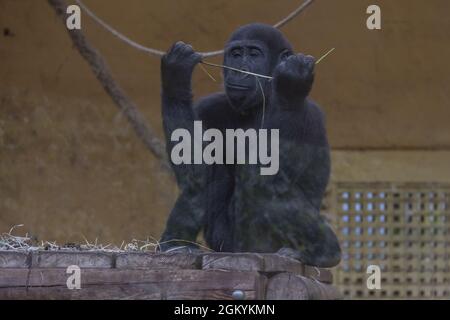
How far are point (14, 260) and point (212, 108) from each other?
40.1 inches

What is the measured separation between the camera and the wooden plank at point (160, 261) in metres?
4.62

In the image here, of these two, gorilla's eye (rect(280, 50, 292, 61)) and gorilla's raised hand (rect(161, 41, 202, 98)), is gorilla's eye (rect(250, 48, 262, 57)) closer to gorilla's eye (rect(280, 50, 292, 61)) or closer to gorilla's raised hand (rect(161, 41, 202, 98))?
gorilla's eye (rect(280, 50, 292, 61))

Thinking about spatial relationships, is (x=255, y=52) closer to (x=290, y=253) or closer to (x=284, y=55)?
(x=284, y=55)

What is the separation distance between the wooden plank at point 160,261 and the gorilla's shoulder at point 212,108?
0.82 meters

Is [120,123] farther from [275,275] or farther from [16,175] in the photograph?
[275,275]

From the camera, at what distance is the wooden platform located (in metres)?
4.57

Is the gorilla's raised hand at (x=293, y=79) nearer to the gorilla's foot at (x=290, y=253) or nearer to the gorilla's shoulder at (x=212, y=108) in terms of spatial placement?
the gorilla's shoulder at (x=212, y=108)

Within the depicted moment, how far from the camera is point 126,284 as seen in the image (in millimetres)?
4594

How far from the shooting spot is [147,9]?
792 centimetres

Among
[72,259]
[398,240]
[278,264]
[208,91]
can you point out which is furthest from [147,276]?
[398,240]

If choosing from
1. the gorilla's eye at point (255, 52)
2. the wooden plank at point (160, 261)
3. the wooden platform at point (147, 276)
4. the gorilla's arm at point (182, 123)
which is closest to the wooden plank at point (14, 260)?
the wooden platform at point (147, 276)

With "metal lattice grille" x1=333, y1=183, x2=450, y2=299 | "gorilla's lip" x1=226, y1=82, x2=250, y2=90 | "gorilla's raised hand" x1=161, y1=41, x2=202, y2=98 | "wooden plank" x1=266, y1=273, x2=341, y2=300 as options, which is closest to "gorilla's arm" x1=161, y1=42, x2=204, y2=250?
"gorilla's raised hand" x1=161, y1=41, x2=202, y2=98
